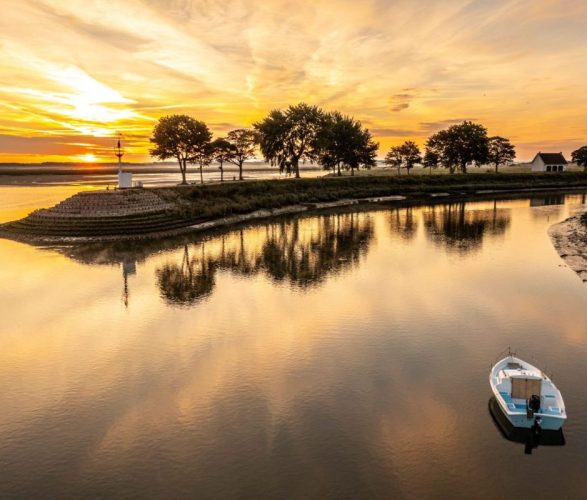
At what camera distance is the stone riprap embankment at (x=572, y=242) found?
51219 millimetres

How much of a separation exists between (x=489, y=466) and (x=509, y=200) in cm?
12605

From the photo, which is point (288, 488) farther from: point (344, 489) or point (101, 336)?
point (101, 336)

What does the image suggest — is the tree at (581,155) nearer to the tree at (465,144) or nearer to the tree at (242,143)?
the tree at (465,144)

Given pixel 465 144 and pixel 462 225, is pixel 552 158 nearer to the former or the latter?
pixel 465 144

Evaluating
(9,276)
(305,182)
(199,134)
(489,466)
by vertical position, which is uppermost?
(199,134)

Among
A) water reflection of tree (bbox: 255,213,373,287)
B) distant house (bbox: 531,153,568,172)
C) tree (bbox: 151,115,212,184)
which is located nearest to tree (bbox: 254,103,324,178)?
tree (bbox: 151,115,212,184)

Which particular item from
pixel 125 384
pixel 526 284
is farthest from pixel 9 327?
pixel 526 284

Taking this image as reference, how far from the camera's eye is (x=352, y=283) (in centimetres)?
4553

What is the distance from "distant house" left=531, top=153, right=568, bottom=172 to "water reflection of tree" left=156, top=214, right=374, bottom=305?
148773mm

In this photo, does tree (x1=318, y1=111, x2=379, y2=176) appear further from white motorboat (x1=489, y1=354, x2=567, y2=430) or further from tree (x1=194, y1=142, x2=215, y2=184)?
white motorboat (x1=489, y1=354, x2=567, y2=430)

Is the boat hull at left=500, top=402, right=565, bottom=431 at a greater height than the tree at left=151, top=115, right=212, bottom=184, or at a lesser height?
lesser

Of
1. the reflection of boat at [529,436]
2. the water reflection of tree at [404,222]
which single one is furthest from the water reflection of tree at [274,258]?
the reflection of boat at [529,436]

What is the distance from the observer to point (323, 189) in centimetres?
12706

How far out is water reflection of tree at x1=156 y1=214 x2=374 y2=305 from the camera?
46281 millimetres
